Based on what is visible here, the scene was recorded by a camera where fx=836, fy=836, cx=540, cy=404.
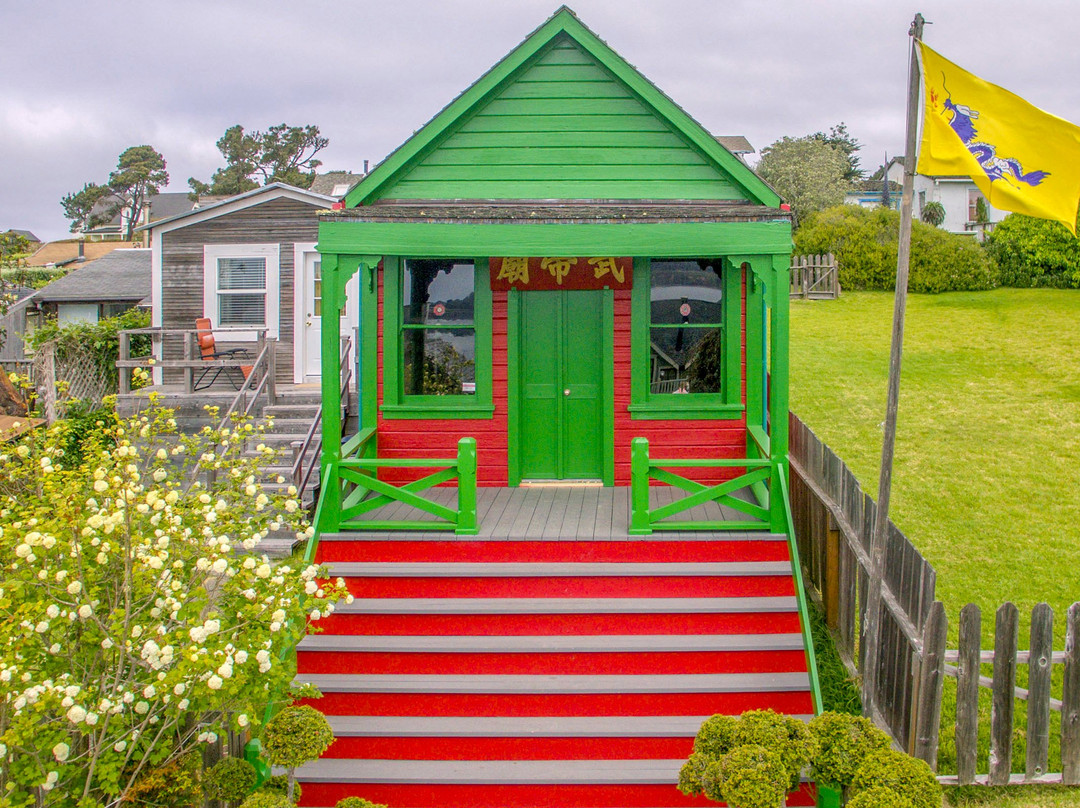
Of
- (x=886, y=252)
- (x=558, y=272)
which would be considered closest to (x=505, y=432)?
(x=558, y=272)

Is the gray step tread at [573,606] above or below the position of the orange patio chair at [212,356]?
below

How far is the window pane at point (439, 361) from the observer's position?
8875mm

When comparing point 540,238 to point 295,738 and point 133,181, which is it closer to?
point 295,738

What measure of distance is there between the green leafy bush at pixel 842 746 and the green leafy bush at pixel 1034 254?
84.1 ft

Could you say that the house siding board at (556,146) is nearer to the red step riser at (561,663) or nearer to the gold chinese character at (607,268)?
the gold chinese character at (607,268)

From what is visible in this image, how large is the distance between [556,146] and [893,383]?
4.49 meters

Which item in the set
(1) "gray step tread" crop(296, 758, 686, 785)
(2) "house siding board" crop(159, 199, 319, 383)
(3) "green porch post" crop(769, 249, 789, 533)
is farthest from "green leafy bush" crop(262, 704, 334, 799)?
(2) "house siding board" crop(159, 199, 319, 383)

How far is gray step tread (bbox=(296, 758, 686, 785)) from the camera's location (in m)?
5.71

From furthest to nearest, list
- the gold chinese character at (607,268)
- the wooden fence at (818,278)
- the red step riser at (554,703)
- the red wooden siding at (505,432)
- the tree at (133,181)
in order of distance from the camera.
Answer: the tree at (133,181)
the wooden fence at (818,278)
the red wooden siding at (505,432)
the gold chinese character at (607,268)
the red step riser at (554,703)

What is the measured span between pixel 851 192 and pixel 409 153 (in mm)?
42609

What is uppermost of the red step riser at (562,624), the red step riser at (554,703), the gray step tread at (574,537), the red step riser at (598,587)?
the gray step tread at (574,537)

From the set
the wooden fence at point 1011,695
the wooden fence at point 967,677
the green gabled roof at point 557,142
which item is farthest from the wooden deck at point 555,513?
the green gabled roof at point 557,142

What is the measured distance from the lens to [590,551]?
694 centimetres

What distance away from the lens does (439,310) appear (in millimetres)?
8875
